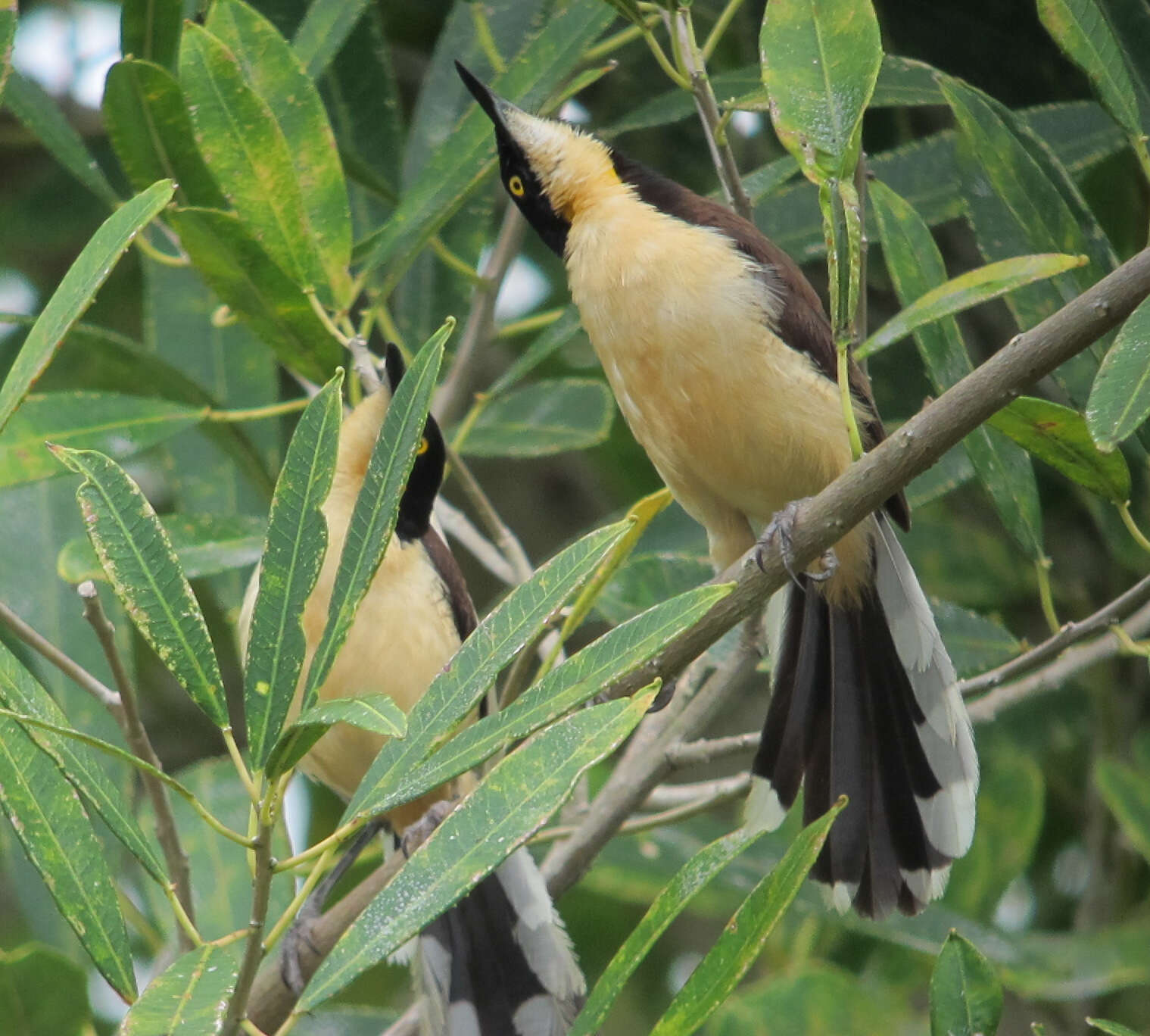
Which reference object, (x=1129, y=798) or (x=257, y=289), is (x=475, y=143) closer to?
(x=257, y=289)

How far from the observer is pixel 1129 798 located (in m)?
3.46

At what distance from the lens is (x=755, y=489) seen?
9.37ft

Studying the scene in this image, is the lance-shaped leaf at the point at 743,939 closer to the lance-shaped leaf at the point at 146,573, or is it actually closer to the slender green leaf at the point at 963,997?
the slender green leaf at the point at 963,997

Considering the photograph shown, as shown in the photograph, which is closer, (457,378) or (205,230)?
(205,230)

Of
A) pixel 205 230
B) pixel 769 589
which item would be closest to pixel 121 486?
pixel 769 589

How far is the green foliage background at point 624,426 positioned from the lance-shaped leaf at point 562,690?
625mm

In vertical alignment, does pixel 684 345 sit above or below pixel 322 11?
below

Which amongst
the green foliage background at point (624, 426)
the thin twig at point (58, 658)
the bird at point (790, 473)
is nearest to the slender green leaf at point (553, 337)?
the green foliage background at point (624, 426)

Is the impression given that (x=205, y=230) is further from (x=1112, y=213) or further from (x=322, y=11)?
(x=1112, y=213)

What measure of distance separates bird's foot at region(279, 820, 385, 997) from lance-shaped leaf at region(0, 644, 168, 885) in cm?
81

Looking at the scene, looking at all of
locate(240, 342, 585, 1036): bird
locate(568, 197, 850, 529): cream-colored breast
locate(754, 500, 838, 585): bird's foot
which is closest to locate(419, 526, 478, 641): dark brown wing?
locate(240, 342, 585, 1036): bird

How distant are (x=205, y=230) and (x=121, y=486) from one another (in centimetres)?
111

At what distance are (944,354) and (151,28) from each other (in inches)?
69.2

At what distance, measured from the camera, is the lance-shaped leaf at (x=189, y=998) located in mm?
1447
